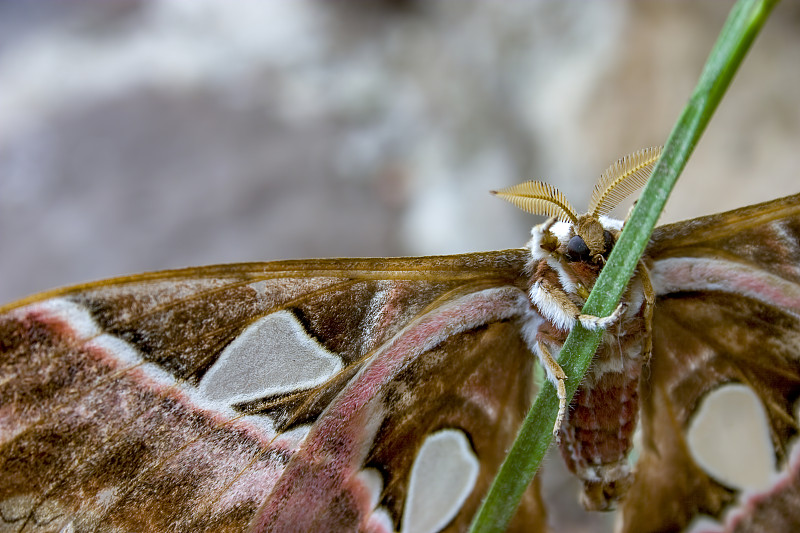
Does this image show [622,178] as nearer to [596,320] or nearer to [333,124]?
[596,320]

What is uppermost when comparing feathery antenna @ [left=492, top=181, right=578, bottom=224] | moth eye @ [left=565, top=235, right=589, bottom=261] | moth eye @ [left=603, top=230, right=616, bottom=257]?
feathery antenna @ [left=492, top=181, right=578, bottom=224]

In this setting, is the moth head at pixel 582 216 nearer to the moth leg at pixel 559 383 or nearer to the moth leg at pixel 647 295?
the moth leg at pixel 647 295

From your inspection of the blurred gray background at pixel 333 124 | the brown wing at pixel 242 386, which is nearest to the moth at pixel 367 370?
the brown wing at pixel 242 386

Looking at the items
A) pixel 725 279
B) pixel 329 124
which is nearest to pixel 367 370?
pixel 725 279

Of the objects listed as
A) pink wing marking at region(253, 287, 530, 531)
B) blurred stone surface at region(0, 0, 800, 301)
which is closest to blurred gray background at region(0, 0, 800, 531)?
blurred stone surface at region(0, 0, 800, 301)

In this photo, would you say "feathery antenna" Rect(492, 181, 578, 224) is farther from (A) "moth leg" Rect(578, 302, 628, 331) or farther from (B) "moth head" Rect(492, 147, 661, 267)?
(A) "moth leg" Rect(578, 302, 628, 331)

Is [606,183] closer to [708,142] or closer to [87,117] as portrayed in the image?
[708,142]

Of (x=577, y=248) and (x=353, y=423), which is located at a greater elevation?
(x=577, y=248)
